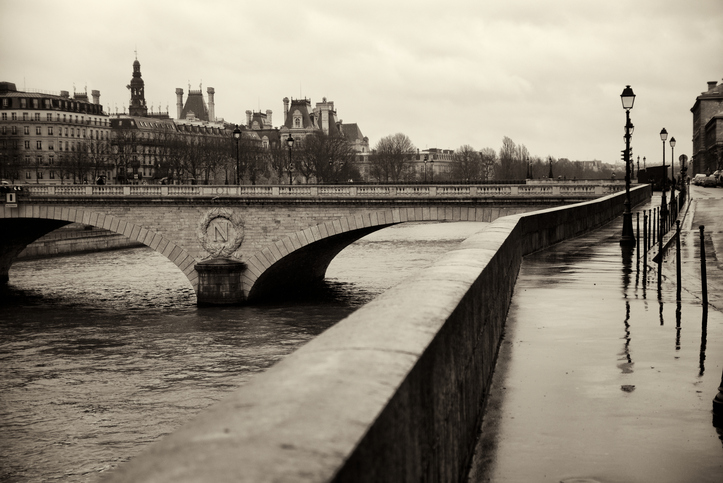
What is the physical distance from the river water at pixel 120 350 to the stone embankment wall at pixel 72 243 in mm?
7890

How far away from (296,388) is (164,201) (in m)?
36.5

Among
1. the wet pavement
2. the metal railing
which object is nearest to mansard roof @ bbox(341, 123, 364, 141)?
the metal railing

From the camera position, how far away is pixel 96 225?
39.0m

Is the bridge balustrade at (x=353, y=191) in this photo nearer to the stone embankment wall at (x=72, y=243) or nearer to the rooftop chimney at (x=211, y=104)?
the stone embankment wall at (x=72, y=243)

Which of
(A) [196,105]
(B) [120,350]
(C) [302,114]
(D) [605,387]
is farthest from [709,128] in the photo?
(A) [196,105]

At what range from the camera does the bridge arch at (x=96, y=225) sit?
123 ft

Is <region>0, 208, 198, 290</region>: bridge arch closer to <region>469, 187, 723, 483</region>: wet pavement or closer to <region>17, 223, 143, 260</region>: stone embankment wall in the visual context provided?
<region>17, 223, 143, 260</region>: stone embankment wall

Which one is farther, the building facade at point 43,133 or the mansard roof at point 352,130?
the mansard roof at point 352,130

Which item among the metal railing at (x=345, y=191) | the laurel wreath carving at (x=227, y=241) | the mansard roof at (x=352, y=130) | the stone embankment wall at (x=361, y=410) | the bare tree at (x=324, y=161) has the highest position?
the mansard roof at (x=352, y=130)

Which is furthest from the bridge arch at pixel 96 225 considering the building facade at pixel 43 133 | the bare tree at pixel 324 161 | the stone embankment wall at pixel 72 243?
the building facade at pixel 43 133

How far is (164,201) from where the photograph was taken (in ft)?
123

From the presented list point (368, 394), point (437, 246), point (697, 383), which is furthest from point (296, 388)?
point (437, 246)

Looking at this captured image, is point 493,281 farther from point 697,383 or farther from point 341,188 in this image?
point 341,188

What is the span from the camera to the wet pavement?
4152mm
